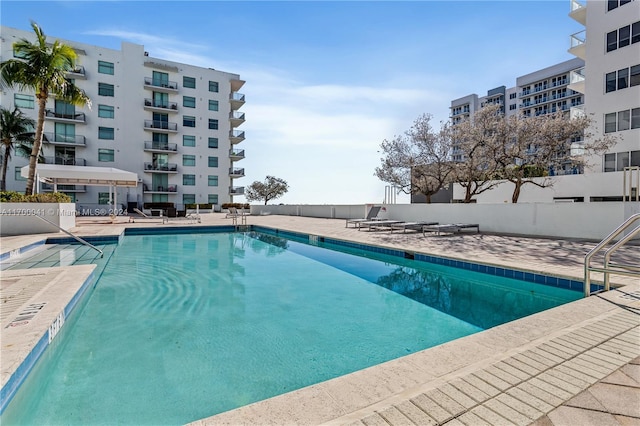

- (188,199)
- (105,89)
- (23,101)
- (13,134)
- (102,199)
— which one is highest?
(105,89)

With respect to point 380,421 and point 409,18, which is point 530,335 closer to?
point 380,421

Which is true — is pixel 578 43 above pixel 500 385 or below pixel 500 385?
above

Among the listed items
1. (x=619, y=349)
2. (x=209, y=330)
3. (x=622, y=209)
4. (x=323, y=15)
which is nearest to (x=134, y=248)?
(x=209, y=330)

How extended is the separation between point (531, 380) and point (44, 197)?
13847 millimetres

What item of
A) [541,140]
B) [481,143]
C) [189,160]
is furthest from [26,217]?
[189,160]

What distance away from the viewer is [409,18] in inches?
351

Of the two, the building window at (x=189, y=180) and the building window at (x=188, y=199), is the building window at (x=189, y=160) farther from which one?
the building window at (x=188, y=199)

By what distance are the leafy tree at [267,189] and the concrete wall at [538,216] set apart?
100ft

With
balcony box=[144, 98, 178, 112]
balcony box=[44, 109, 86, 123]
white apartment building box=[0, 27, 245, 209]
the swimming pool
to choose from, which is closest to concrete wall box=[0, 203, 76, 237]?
the swimming pool

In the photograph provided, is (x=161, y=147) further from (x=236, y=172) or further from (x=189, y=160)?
(x=236, y=172)

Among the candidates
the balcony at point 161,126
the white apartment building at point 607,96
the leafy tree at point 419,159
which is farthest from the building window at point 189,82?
the white apartment building at point 607,96

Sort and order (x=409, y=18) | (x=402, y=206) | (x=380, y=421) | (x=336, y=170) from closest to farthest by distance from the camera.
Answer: (x=380, y=421)
(x=409, y=18)
(x=402, y=206)
(x=336, y=170)

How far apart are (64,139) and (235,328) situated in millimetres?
32346

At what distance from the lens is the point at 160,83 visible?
3170cm
